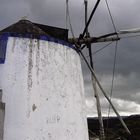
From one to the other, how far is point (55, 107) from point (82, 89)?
73.6 inches

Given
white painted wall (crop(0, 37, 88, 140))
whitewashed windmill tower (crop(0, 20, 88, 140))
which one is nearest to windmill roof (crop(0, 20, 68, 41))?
whitewashed windmill tower (crop(0, 20, 88, 140))

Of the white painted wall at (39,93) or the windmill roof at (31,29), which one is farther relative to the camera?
the windmill roof at (31,29)

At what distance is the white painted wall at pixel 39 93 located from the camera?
428 inches

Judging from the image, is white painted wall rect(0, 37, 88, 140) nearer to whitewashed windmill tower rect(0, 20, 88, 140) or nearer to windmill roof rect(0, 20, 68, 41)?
whitewashed windmill tower rect(0, 20, 88, 140)

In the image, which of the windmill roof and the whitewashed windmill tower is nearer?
the whitewashed windmill tower

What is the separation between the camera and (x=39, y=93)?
11141mm

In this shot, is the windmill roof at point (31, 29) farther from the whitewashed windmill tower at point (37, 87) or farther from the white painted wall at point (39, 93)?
the white painted wall at point (39, 93)

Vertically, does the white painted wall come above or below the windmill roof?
below

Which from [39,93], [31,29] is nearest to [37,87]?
[39,93]

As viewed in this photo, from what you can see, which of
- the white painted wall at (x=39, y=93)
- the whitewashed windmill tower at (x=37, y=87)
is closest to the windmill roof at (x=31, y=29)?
the whitewashed windmill tower at (x=37, y=87)

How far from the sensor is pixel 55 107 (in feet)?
37.2

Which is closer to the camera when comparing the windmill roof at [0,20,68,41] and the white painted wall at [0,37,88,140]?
the white painted wall at [0,37,88,140]

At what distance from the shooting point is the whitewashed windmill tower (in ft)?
35.7

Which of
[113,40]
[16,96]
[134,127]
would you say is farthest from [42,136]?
[134,127]
